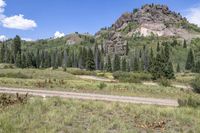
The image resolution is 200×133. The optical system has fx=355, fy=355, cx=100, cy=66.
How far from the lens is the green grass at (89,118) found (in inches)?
560

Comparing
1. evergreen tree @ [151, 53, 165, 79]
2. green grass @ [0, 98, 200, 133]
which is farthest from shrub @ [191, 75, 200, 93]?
evergreen tree @ [151, 53, 165, 79]

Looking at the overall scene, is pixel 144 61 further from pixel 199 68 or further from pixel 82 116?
pixel 82 116

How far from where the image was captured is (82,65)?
590ft

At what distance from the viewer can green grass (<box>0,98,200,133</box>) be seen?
14.2 meters

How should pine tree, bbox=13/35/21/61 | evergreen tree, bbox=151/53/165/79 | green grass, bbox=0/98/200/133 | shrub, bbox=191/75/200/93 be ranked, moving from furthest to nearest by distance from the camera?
pine tree, bbox=13/35/21/61
evergreen tree, bbox=151/53/165/79
shrub, bbox=191/75/200/93
green grass, bbox=0/98/200/133

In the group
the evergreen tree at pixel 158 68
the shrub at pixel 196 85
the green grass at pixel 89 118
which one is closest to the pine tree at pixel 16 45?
the evergreen tree at pixel 158 68

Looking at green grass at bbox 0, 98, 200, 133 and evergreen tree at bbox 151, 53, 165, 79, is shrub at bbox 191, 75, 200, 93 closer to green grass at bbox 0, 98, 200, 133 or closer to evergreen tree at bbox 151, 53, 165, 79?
green grass at bbox 0, 98, 200, 133

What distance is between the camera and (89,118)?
1617cm

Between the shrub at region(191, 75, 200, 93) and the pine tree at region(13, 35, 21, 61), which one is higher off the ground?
the pine tree at region(13, 35, 21, 61)

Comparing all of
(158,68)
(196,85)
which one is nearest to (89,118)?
(196,85)

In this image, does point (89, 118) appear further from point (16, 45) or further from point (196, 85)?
point (16, 45)

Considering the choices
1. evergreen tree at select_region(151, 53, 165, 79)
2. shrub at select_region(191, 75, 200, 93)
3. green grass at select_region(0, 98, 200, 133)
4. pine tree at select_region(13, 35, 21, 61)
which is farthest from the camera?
pine tree at select_region(13, 35, 21, 61)

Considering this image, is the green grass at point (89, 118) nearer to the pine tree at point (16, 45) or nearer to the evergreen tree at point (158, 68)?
the evergreen tree at point (158, 68)

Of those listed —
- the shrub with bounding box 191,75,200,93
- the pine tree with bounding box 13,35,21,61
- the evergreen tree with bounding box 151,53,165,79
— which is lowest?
the shrub with bounding box 191,75,200,93
